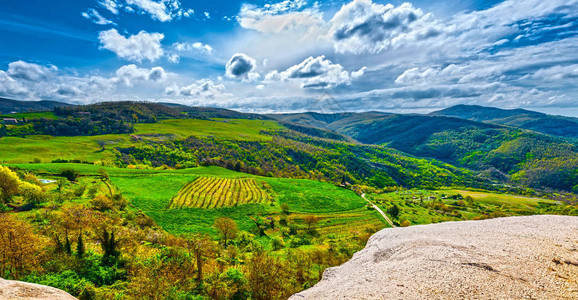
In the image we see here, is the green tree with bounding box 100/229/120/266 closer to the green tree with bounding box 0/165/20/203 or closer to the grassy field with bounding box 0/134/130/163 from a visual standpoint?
the green tree with bounding box 0/165/20/203

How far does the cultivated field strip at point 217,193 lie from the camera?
3666 inches

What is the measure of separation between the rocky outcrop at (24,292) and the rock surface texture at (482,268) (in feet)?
67.3

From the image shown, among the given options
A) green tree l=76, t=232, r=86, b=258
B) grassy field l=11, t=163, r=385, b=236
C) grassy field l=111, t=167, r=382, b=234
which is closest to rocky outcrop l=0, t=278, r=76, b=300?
green tree l=76, t=232, r=86, b=258

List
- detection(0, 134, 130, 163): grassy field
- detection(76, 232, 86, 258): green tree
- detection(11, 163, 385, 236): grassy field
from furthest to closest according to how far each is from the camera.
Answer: detection(0, 134, 130, 163): grassy field < detection(11, 163, 385, 236): grassy field < detection(76, 232, 86, 258): green tree

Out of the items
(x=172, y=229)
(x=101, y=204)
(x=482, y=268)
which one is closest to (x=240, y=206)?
(x=172, y=229)

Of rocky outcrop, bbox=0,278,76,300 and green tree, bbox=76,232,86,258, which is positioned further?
green tree, bbox=76,232,86,258

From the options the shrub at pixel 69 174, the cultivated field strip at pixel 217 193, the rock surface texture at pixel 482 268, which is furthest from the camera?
the cultivated field strip at pixel 217 193

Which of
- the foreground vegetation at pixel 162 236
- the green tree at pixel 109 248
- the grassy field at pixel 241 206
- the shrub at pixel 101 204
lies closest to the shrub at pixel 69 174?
the foreground vegetation at pixel 162 236

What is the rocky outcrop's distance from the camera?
17.5 m

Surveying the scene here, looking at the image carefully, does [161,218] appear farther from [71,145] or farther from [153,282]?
[71,145]

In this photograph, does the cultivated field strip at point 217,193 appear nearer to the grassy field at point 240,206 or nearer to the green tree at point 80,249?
the grassy field at point 240,206

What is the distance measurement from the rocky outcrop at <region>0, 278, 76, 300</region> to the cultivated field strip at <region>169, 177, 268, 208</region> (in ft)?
229

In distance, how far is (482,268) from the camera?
19.0 metres

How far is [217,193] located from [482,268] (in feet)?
328
